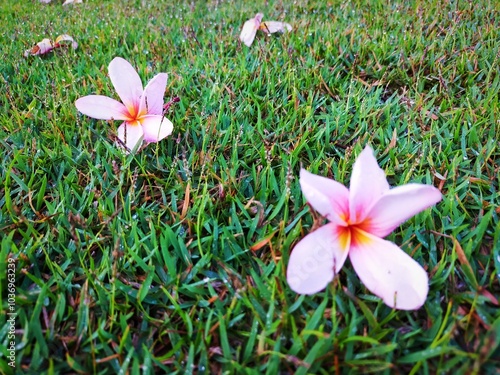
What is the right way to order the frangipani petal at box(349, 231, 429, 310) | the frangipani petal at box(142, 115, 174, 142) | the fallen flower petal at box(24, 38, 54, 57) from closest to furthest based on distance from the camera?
the frangipani petal at box(349, 231, 429, 310), the frangipani petal at box(142, 115, 174, 142), the fallen flower petal at box(24, 38, 54, 57)

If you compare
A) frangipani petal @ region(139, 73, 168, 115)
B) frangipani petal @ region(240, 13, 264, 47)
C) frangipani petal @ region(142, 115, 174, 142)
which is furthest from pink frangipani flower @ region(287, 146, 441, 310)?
frangipani petal @ region(240, 13, 264, 47)

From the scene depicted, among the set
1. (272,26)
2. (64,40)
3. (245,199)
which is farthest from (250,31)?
(245,199)

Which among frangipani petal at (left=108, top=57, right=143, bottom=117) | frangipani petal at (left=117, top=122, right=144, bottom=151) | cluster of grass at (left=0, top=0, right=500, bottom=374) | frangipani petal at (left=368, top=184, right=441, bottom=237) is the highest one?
frangipani petal at (left=108, top=57, right=143, bottom=117)

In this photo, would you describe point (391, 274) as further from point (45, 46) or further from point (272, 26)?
point (45, 46)

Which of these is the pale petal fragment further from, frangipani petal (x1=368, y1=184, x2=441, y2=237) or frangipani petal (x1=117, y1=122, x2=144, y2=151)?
frangipani petal (x1=368, y1=184, x2=441, y2=237)

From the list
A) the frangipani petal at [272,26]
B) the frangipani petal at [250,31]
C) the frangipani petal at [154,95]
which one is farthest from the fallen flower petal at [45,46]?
the frangipani petal at [154,95]

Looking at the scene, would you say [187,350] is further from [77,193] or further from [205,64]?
[205,64]
